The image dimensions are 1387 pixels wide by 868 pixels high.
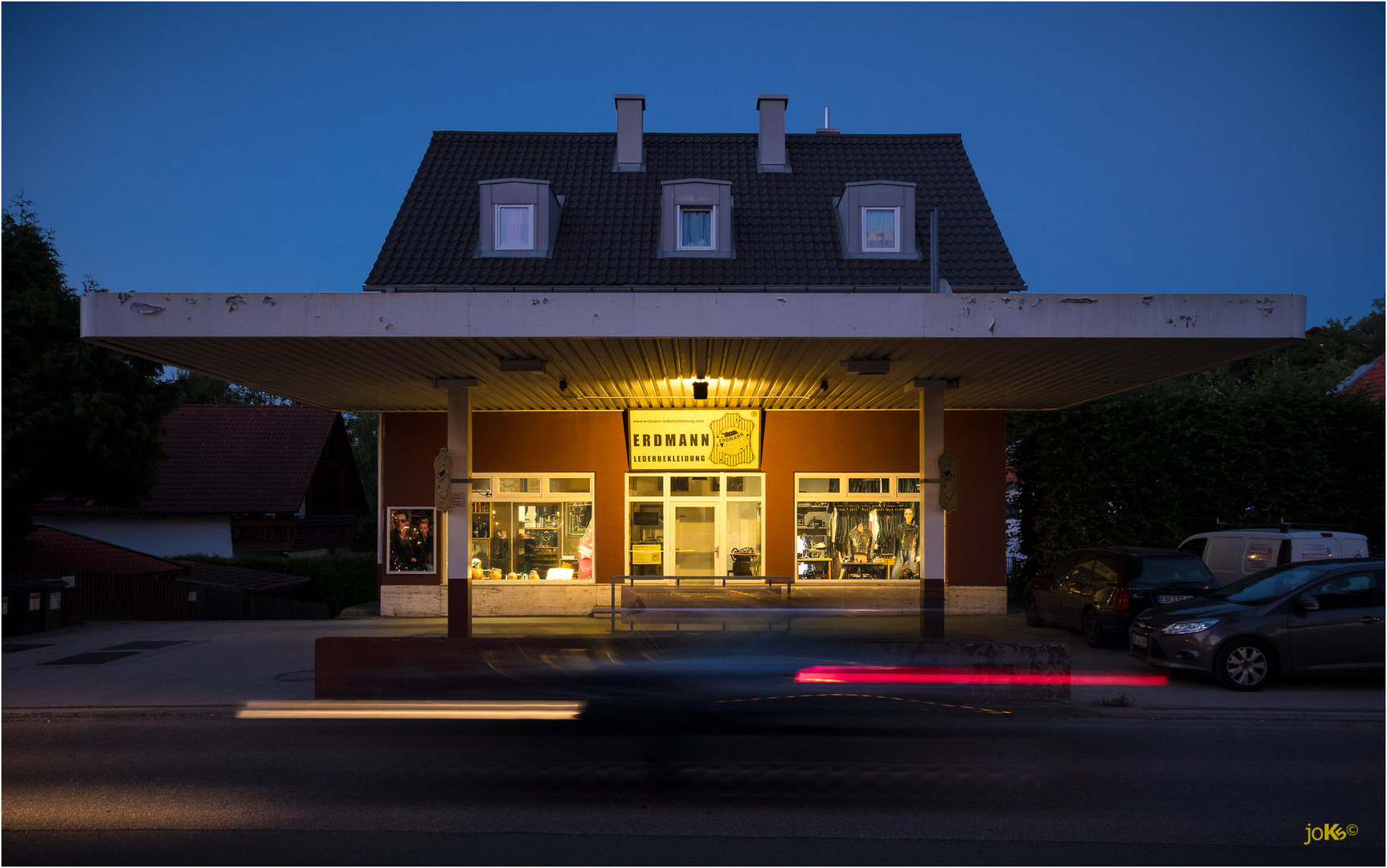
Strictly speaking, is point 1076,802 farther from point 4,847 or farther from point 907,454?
point 907,454

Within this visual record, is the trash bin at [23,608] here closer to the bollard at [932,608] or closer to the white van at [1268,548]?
the bollard at [932,608]

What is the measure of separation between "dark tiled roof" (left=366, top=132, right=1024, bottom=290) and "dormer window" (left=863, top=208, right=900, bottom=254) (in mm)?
489

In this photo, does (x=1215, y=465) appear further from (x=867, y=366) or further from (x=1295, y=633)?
(x=867, y=366)

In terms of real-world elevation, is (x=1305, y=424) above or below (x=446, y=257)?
below

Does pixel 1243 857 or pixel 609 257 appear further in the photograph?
pixel 609 257

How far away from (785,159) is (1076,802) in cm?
1699

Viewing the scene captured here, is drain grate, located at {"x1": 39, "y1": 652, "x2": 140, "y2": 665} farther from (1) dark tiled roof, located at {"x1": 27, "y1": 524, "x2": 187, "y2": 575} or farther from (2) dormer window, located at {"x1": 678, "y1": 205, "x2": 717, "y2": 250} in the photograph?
(2) dormer window, located at {"x1": 678, "y1": 205, "x2": 717, "y2": 250}

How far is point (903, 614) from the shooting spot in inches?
492

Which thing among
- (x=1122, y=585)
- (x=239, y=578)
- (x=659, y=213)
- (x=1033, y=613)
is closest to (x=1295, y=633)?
(x=1122, y=585)

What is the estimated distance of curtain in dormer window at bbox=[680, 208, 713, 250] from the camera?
18438 millimetres

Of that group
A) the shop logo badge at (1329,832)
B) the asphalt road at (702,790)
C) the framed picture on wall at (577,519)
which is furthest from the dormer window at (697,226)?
the shop logo badge at (1329,832)

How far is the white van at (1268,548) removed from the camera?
13953 millimetres

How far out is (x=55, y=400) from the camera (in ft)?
54.1

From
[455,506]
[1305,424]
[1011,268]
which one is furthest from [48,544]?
[1305,424]
